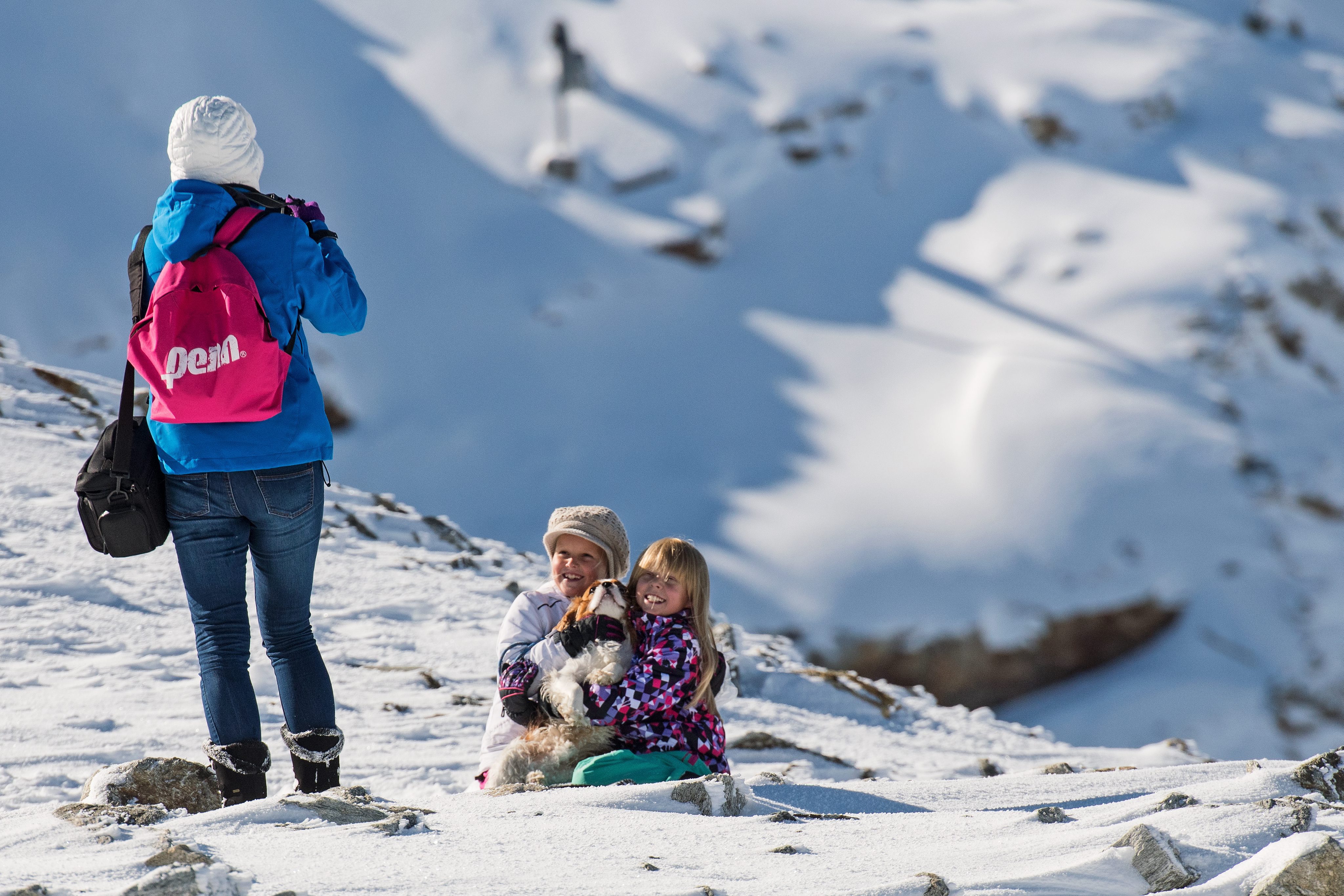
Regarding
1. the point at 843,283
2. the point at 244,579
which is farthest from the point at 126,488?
the point at 843,283

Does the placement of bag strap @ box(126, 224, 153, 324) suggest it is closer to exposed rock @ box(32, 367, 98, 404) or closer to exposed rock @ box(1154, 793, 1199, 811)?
exposed rock @ box(1154, 793, 1199, 811)

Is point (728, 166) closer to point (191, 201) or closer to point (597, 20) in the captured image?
point (597, 20)

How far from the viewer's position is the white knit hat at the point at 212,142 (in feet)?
8.11

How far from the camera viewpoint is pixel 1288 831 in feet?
7.13

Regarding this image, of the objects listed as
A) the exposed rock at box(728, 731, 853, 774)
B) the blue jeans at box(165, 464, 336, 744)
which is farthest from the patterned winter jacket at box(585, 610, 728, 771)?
the exposed rock at box(728, 731, 853, 774)

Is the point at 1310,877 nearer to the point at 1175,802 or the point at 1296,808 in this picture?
the point at 1296,808

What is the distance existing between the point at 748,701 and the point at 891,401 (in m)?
7.44

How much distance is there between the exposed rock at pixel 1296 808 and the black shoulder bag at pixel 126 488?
2.27 meters

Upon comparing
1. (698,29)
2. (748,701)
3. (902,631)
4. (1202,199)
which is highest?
(698,29)

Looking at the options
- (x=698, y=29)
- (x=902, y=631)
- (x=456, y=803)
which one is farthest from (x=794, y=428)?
(x=456, y=803)

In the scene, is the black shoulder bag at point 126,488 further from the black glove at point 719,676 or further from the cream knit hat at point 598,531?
the black glove at point 719,676

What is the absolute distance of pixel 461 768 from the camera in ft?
11.7

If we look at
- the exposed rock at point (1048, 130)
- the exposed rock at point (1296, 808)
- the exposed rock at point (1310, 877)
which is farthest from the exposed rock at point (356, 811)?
the exposed rock at point (1048, 130)

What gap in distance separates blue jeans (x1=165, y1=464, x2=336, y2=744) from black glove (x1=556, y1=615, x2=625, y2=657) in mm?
587
